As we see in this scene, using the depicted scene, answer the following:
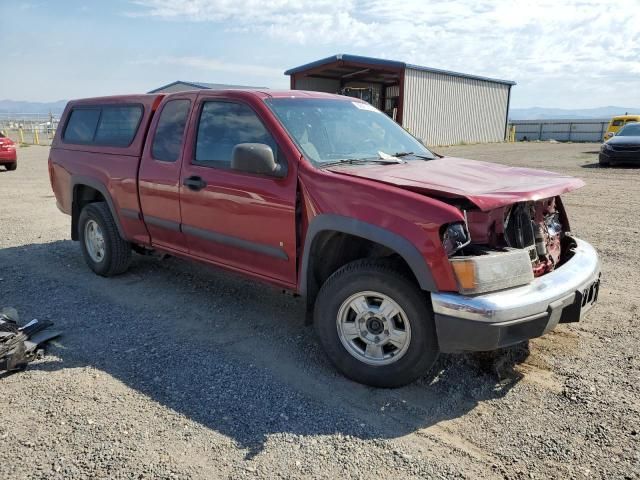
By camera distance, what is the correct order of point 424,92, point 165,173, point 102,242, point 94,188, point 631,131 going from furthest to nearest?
point 424,92
point 631,131
point 102,242
point 94,188
point 165,173

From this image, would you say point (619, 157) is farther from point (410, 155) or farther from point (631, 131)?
point (410, 155)

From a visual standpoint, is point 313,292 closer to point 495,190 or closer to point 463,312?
point 463,312

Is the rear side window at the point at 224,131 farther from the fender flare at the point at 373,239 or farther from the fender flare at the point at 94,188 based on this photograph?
the fender flare at the point at 94,188

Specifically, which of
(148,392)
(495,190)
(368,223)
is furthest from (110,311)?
(495,190)

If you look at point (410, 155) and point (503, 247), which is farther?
point (410, 155)

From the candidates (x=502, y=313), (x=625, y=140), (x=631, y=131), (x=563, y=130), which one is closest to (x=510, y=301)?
(x=502, y=313)

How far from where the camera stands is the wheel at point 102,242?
5.42 metres

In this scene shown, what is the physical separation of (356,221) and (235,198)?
1.15 m

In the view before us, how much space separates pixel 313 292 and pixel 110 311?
2068 millimetres

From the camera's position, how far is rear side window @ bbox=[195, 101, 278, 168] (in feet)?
13.1

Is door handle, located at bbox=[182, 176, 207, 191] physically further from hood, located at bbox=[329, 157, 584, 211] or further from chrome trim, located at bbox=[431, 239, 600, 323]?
chrome trim, located at bbox=[431, 239, 600, 323]

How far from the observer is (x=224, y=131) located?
4.21 meters

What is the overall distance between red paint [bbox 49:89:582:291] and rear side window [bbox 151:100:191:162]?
0.07 metres

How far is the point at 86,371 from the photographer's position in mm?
3574
